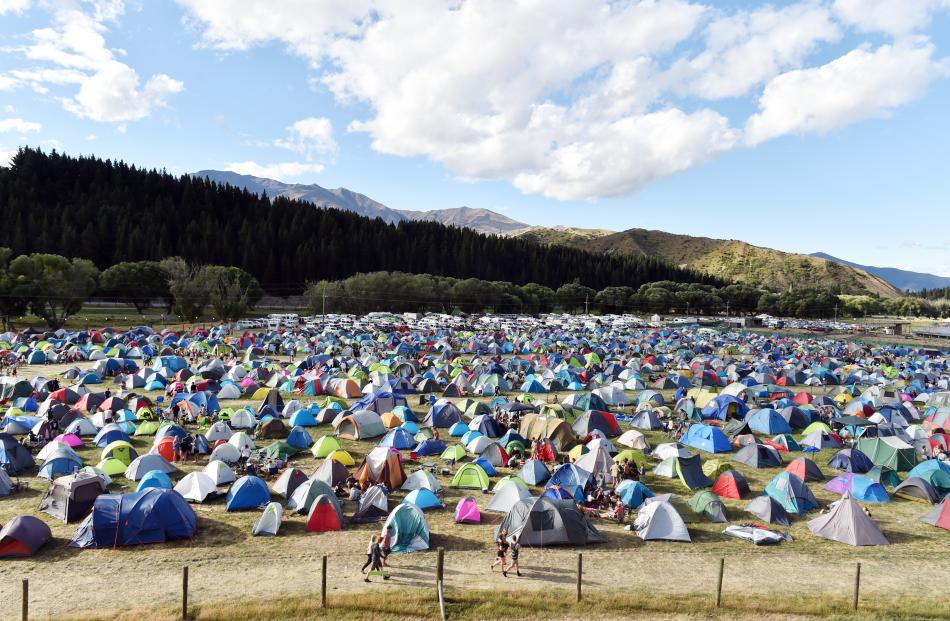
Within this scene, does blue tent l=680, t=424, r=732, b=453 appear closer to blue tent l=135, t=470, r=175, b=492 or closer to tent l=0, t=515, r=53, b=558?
blue tent l=135, t=470, r=175, b=492

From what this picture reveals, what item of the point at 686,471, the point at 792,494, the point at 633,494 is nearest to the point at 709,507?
the point at 633,494

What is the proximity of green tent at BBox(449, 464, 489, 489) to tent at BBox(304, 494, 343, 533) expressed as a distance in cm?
391

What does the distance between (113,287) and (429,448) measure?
239 ft

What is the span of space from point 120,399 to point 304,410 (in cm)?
739

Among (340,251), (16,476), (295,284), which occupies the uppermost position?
(340,251)

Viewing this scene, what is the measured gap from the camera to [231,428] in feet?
72.4

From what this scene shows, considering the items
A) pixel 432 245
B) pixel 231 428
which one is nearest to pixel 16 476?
pixel 231 428

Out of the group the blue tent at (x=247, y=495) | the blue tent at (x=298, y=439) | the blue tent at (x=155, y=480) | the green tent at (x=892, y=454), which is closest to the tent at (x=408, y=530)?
the blue tent at (x=247, y=495)

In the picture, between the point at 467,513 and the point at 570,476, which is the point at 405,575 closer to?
the point at 467,513

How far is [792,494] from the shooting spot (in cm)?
1515

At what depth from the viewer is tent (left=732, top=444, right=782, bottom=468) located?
19562 millimetres

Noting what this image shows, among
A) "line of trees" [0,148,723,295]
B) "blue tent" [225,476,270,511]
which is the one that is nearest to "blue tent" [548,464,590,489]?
"blue tent" [225,476,270,511]

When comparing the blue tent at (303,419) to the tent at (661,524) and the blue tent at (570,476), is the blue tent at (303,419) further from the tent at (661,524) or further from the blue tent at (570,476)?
the tent at (661,524)

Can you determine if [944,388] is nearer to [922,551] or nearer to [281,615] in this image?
[922,551]
